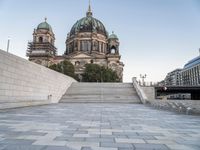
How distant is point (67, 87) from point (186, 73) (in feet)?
304

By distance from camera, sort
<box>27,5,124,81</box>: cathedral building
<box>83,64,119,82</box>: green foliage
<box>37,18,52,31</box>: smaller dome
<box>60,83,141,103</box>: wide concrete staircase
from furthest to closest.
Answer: <box>37,18,52,31</box>: smaller dome
<box>27,5,124,81</box>: cathedral building
<box>83,64,119,82</box>: green foliage
<box>60,83,141,103</box>: wide concrete staircase

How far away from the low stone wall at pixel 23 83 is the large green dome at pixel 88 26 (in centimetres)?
6116

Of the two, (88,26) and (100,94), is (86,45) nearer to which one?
(88,26)

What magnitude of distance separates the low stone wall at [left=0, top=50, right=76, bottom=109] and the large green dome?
61163mm

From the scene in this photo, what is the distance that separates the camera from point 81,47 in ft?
261


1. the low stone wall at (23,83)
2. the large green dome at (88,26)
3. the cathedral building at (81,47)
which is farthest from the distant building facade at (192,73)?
the low stone wall at (23,83)

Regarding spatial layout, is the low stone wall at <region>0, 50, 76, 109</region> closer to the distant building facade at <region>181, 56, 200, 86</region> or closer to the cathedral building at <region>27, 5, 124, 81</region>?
the cathedral building at <region>27, 5, 124, 81</region>

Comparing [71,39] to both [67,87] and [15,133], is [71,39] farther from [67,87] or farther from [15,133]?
[15,133]

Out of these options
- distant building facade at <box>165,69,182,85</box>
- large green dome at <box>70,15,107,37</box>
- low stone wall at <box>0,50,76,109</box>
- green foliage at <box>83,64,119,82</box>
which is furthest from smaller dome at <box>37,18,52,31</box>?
distant building facade at <box>165,69,182,85</box>

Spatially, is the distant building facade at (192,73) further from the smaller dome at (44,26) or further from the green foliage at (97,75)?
the smaller dome at (44,26)

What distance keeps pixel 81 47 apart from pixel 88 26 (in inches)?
361

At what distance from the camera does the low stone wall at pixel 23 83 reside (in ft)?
39.7

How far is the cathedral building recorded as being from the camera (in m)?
74.5

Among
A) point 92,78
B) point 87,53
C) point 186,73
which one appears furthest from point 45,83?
point 186,73
